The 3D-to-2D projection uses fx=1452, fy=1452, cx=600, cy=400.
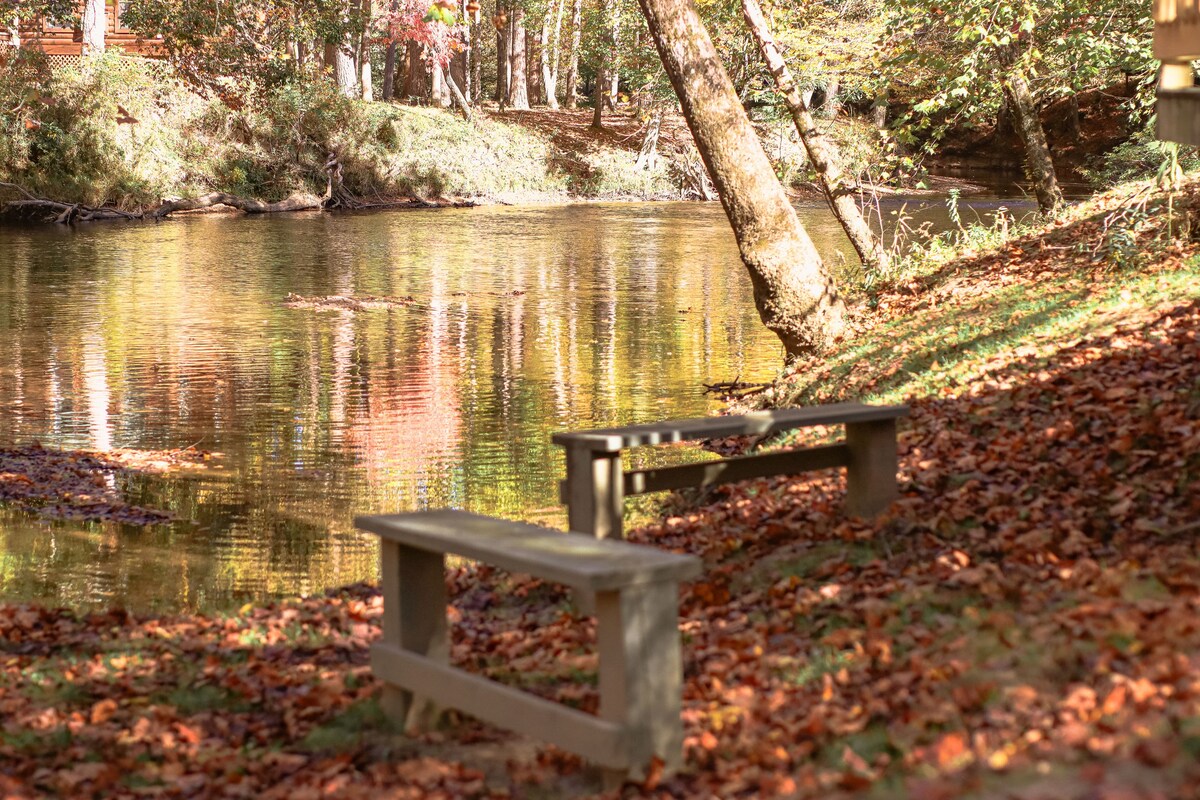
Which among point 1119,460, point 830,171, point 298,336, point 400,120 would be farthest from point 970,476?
point 400,120

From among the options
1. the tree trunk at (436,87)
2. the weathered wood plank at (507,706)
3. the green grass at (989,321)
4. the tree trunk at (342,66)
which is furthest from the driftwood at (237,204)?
the weathered wood plank at (507,706)

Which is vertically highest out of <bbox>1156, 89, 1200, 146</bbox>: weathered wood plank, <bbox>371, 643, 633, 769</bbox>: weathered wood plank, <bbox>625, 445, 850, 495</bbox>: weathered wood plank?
<bbox>1156, 89, 1200, 146</bbox>: weathered wood plank

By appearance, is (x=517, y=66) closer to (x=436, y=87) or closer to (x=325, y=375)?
(x=436, y=87)

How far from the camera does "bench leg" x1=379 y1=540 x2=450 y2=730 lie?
17.2 feet

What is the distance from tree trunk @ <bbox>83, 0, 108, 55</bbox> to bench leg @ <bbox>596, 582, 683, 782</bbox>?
3943 centimetres

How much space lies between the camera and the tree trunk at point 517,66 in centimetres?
5819

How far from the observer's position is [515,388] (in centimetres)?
1441

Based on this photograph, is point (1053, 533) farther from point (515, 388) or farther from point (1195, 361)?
point (515, 388)

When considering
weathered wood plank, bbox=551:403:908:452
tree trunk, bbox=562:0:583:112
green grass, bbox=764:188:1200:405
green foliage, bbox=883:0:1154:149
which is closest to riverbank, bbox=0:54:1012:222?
tree trunk, bbox=562:0:583:112

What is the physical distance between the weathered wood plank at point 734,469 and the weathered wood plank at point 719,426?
0.67 ft

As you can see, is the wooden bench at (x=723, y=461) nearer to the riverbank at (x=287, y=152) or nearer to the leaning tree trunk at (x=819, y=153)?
the leaning tree trunk at (x=819, y=153)

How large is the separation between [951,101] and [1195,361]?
996cm

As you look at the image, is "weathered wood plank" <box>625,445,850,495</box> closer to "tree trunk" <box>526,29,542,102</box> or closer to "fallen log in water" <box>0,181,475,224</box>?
"fallen log in water" <box>0,181,475,224</box>

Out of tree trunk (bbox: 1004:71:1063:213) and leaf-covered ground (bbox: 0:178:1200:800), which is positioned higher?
tree trunk (bbox: 1004:71:1063:213)
